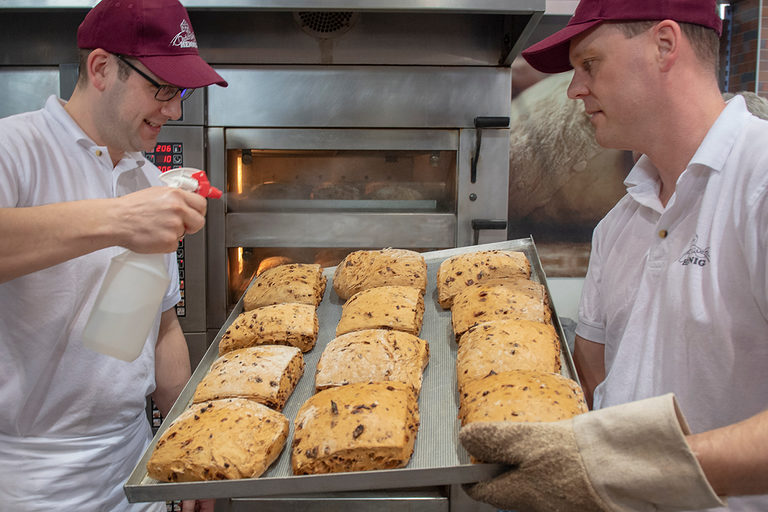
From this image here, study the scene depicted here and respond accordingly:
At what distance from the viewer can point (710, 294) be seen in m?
Answer: 1.15

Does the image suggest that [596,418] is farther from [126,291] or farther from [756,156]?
[126,291]

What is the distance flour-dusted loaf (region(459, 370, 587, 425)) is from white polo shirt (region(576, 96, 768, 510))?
17 centimetres

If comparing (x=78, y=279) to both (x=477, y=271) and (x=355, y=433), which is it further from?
(x=477, y=271)

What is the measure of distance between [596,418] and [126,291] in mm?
974

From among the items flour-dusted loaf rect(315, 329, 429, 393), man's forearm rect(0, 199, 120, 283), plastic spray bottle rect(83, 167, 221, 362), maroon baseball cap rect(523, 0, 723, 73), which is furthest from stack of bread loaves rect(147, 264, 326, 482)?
maroon baseball cap rect(523, 0, 723, 73)

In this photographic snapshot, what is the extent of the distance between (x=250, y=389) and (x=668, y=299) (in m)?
1.00

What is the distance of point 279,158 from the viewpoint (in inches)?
111

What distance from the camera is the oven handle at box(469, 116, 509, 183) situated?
2709 mm

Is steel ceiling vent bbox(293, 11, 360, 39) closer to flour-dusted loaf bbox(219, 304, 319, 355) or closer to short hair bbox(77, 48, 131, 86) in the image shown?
short hair bbox(77, 48, 131, 86)

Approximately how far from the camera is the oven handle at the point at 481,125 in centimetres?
271

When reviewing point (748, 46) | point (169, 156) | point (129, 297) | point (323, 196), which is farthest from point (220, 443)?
point (748, 46)

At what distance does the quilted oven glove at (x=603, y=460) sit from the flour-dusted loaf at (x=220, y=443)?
477mm

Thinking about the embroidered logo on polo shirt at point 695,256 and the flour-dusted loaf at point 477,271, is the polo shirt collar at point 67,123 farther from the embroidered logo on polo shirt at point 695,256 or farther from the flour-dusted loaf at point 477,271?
the embroidered logo on polo shirt at point 695,256

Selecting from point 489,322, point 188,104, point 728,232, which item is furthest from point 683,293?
point 188,104
